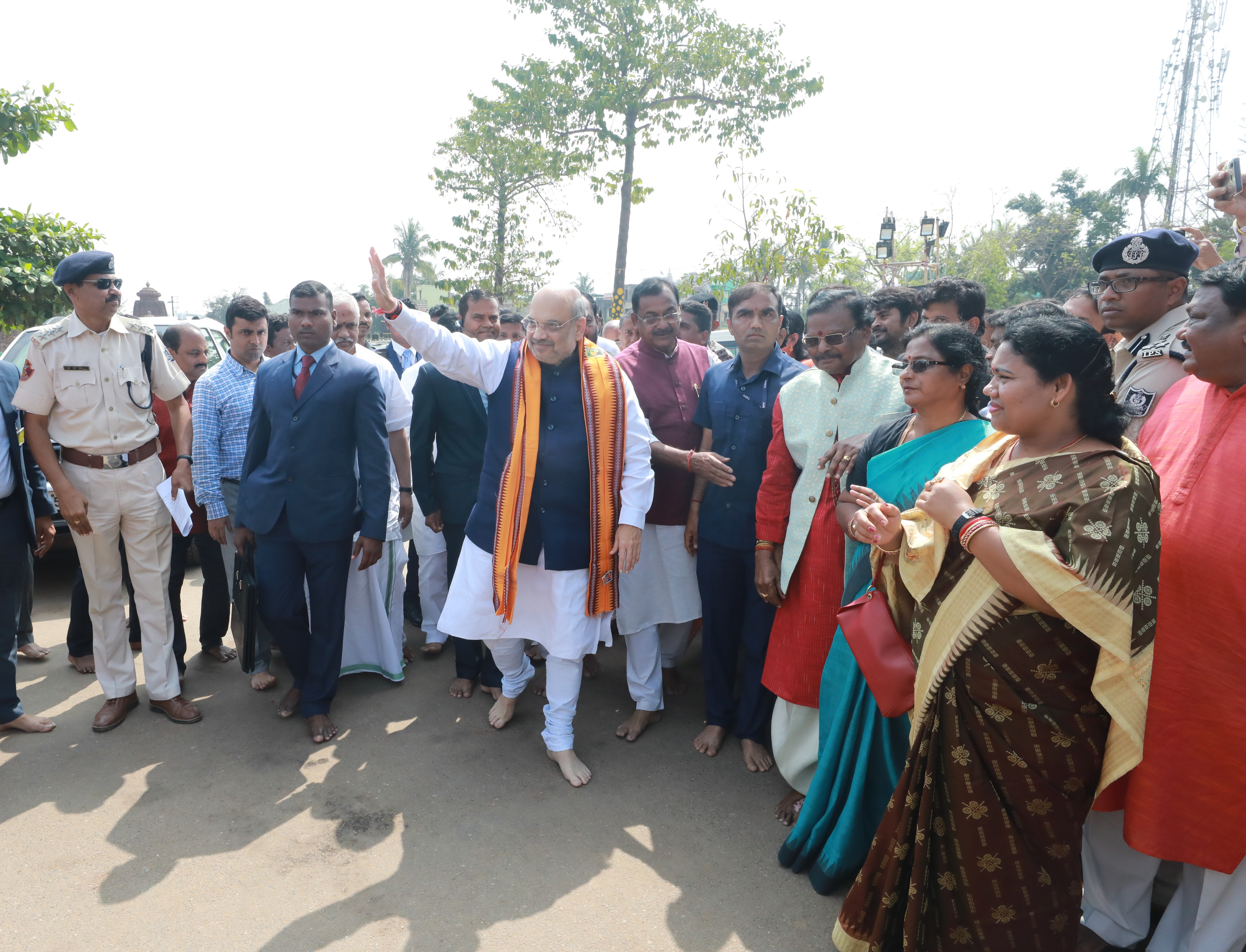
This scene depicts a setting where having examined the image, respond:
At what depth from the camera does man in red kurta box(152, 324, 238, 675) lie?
14.3 ft

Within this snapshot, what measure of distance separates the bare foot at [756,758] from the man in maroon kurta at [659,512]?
0.52 meters

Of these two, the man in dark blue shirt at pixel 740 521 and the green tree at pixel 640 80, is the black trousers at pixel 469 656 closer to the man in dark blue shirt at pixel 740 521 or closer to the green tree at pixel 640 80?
the man in dark blue shirt at pixel 740 521

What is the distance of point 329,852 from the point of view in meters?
2.90

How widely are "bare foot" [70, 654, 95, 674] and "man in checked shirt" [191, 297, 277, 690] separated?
0.88 m

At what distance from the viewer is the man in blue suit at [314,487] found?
12.1 feet

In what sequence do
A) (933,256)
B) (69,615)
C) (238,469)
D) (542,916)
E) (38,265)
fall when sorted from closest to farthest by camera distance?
1. (542,916)
2. (238,469)
3. (69,615)
4. (38,265)
5. (933,256)

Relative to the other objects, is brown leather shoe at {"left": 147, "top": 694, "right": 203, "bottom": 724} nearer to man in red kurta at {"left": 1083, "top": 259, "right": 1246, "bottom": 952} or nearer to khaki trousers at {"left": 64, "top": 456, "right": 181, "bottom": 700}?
khaki trousers at {"left": 64, "top": 456, "right": 181, "bottom": 700}

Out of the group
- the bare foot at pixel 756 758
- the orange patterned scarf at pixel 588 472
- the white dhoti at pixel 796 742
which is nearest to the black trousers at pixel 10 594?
the orange patterned scarf at pixel 588 472

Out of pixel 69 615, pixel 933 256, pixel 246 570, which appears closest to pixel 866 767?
pixel 246 570

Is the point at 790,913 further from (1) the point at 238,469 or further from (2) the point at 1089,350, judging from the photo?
(1) the point at 238,469

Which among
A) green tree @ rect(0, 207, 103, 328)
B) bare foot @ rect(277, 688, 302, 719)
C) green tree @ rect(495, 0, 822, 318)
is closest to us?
bare foot @ rect(277, 688, 302, 719)

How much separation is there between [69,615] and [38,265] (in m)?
3.05

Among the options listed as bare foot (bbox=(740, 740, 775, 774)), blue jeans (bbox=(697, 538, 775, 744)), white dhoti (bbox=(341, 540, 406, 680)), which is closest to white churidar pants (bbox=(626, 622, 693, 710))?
blue jeans (bbox=(697, 538, 775, 744))

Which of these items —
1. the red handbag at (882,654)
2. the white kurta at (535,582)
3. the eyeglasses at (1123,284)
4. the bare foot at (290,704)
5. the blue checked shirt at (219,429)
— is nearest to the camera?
the red handbag at (882,654)
